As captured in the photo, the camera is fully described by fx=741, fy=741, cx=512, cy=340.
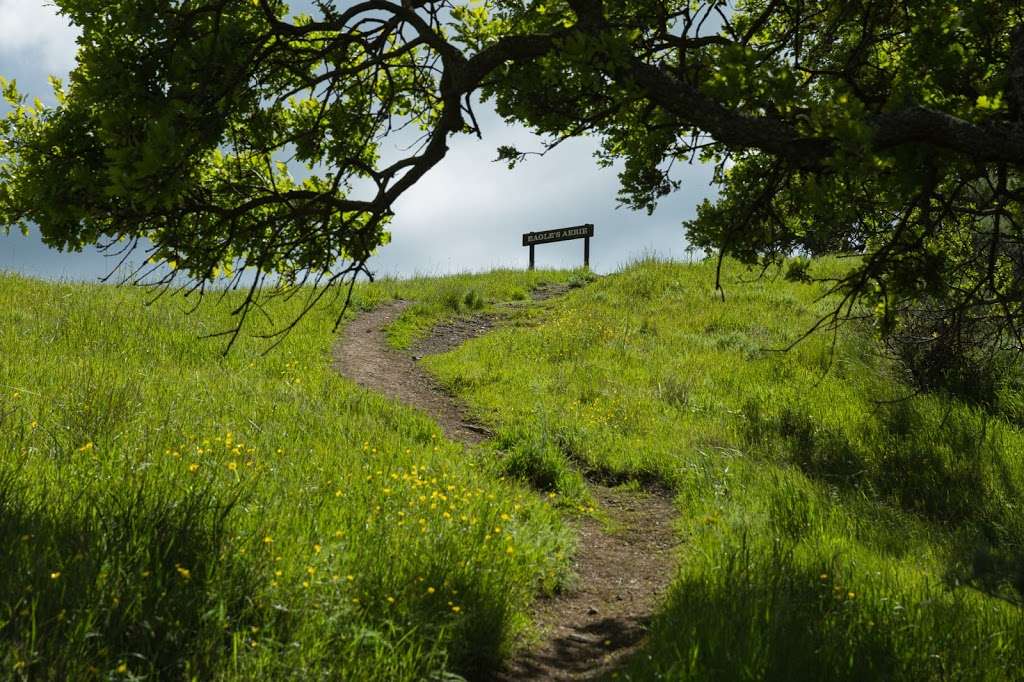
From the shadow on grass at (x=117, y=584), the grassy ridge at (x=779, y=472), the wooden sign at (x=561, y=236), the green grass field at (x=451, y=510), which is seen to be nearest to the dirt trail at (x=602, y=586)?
the green grass field at (x=451, y=510)

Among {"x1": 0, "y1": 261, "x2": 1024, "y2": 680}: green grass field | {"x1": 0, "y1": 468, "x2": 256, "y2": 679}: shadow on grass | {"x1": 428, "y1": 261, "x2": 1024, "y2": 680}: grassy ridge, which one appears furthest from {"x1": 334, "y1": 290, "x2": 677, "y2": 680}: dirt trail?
{"x1": 0, "y1": 468, "x2": 256, "y2": 679}: shadow on grass

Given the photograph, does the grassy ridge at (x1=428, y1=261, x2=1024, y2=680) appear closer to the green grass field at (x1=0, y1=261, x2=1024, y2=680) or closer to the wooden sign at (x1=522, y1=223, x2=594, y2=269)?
the green grass field at (x1=0, y1=261, x2=1024, y2=680)

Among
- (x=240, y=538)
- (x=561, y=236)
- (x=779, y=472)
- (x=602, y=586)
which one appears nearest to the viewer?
(x=240, y=538)

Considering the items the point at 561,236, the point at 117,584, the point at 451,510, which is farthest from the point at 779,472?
the point at 561,236

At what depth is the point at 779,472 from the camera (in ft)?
28.6

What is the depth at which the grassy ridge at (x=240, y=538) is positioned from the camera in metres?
3.83

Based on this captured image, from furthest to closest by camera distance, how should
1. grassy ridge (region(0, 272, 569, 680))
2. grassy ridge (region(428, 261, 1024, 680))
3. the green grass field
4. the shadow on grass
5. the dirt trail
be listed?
the dirt trail
grassy ridge (region(428, 261, 1024, 680))
the green grass field
grassy ridge (region(0, 272, 569, 680))
the shadow on grass

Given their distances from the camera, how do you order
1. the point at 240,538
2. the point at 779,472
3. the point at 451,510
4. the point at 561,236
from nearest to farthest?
the point at 240,538 < the point at 451,510 < the point at 779,472 < the point at 561,236

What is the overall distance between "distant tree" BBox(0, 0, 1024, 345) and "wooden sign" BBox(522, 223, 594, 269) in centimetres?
1708

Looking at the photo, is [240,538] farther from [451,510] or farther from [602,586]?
[602,586]

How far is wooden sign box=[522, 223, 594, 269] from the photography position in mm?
25703

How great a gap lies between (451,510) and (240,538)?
2.05 m

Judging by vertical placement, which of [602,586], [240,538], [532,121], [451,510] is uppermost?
[532,121]

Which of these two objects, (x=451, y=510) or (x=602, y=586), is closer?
(x=451, y=510)
